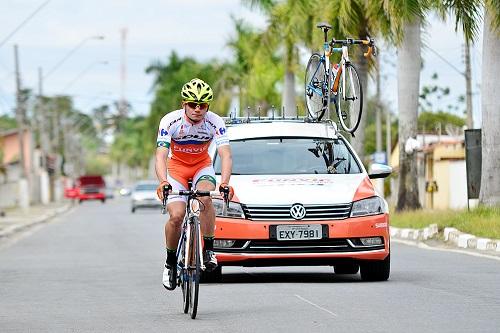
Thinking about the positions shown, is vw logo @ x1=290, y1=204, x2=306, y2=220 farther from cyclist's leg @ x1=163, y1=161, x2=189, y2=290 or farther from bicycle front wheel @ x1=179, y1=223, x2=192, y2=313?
bicycle front wheel @ x1=179, y1=223, x2=192, y2=313

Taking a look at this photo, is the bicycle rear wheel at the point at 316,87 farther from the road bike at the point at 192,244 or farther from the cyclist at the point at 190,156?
the road bike at the point at 192,244

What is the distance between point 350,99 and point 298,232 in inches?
194

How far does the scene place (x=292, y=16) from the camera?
137ft

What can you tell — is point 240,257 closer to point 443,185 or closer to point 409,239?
point 409,239

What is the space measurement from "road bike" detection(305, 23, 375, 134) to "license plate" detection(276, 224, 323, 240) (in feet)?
12.1

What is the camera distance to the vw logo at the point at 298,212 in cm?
1511

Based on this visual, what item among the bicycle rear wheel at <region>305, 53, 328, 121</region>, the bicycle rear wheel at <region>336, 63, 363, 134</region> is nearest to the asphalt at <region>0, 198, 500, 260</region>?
the bicycle rear wheel at <region>336, 63, 363, 134</region>

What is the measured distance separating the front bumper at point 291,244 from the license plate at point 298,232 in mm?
47

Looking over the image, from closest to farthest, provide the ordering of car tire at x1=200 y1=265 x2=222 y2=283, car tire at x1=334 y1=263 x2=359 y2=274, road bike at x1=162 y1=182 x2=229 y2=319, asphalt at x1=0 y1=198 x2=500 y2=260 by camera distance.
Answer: road bike at x1=162 y1=182 x2=229 y2=319
car tire at x1=200 y1=265 x2=222 y2=283
car tire at x1=334 y1=263 x2=359 y2=274
asphalt at x1=0 y1=198 x2=500 y2=260

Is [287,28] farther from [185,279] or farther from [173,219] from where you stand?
[185,279]

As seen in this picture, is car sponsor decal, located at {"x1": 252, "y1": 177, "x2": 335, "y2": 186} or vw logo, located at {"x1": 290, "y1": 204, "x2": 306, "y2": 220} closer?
vw logo, located at {"x1": 290, "y1": 204, "x2": 306, "y2": 220}

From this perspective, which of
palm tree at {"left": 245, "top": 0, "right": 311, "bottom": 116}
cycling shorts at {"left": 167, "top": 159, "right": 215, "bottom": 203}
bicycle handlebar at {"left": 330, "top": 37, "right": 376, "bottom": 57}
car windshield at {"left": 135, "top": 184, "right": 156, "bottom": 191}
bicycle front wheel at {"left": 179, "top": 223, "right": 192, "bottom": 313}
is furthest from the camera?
car windshield at {"left": 135, "top": 184, "right": 156, "bottom": 191}

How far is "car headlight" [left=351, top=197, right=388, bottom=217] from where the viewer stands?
15320 mm

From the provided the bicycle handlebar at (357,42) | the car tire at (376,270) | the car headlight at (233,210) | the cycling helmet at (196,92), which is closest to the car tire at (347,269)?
the car tire at (376,270)
